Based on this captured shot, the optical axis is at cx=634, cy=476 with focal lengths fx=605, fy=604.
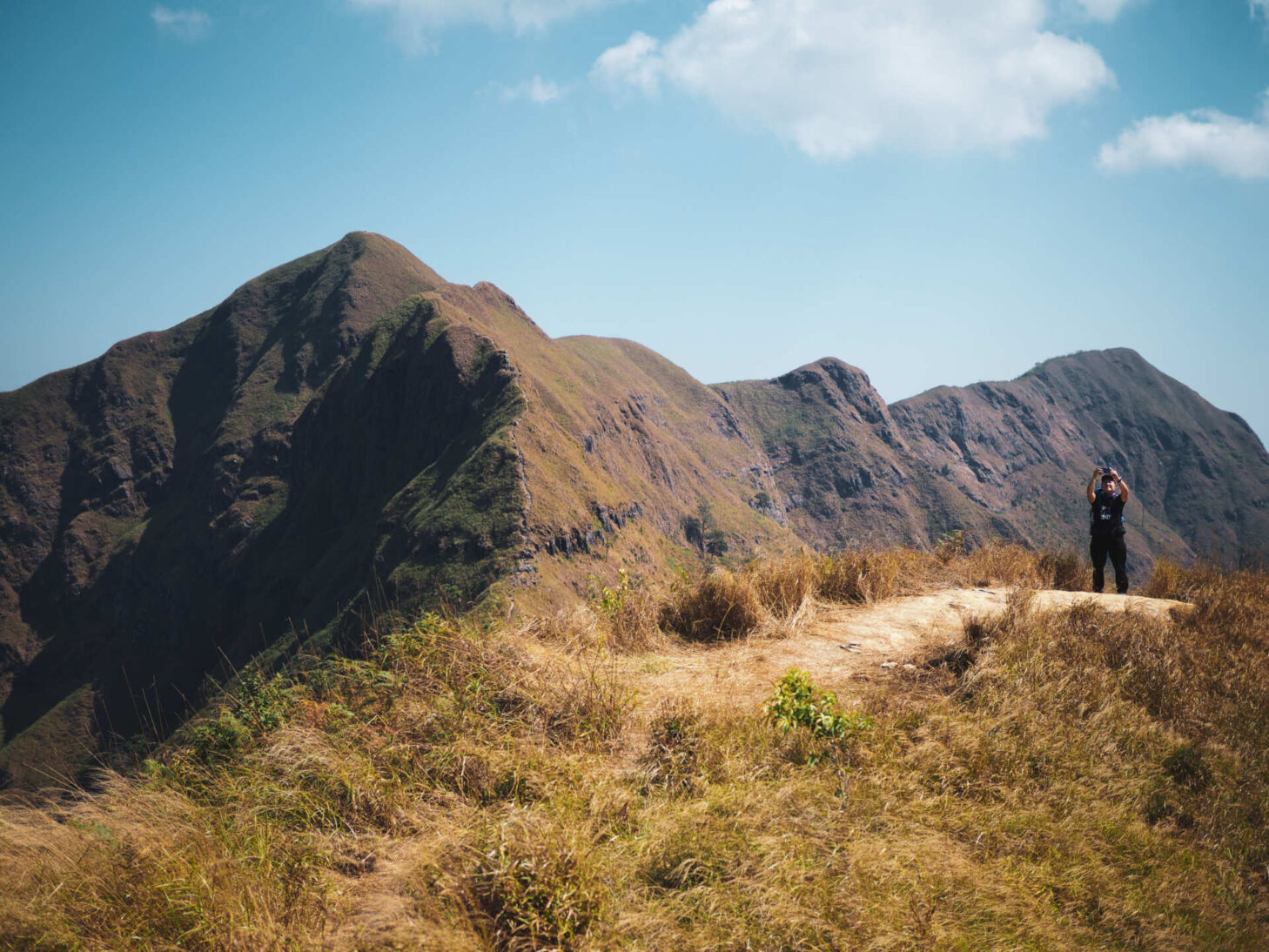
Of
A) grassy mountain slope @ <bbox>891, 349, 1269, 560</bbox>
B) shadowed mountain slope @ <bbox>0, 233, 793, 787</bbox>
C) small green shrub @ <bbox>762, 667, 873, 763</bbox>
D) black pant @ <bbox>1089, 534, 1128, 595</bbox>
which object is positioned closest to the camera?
small green shrub @ <bbox>762, 667, 873, 763</bbox>

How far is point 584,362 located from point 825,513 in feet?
232

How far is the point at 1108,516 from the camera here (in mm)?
8805

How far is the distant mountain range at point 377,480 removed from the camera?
75.2m

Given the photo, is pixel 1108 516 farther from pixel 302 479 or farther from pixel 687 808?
pixel 302 479

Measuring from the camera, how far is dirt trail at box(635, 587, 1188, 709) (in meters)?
4.41

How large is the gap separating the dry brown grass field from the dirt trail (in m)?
0.05

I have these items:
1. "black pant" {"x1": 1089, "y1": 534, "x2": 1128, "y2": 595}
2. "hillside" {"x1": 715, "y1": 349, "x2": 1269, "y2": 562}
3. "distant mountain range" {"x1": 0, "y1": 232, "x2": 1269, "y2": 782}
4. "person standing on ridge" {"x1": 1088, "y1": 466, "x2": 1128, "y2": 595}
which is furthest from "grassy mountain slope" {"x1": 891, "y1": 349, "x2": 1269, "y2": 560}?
"black pant" {"x1": 1089, "y1": 534, "x2": 1128, "y2": 595}

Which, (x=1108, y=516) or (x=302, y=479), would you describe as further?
(x=302, y=479)

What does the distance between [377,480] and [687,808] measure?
106 metres

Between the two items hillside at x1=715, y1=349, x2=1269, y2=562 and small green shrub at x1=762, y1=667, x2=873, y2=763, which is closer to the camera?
small green shrub at x1=762, y1=667, x2=873, y2=763

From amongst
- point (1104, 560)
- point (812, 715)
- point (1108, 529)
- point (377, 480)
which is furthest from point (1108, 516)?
point (377, 480)

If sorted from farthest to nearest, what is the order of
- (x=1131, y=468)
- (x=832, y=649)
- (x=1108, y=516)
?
(x=1131, y=468)
(x=1108, y=516)
(x=832, y=649)

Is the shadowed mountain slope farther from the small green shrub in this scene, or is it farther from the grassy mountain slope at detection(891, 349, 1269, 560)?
the grassy mountain slope at detection(891, 349, 1269, 560)

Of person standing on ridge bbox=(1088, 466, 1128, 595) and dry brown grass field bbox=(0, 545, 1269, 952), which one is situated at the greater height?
person standing on ridge bbox=(1088, 466, 1128, 595)
